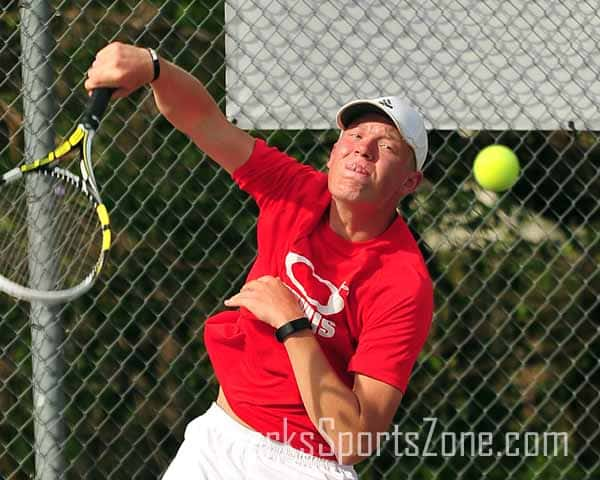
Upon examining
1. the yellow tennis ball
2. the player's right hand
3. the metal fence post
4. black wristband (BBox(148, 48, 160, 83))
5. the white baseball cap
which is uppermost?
the yellow tennis ball

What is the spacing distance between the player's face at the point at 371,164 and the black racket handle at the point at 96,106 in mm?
548

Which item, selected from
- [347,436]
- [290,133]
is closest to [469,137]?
[290,133]

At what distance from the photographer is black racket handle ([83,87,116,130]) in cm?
277

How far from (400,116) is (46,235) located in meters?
1.33

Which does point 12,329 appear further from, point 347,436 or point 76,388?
point 347,436

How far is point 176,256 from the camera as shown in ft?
14.1

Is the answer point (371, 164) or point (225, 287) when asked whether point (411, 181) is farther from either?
point (225, 287)

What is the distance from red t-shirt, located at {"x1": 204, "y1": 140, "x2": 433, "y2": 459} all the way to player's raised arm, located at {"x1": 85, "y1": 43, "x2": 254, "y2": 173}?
0.17m

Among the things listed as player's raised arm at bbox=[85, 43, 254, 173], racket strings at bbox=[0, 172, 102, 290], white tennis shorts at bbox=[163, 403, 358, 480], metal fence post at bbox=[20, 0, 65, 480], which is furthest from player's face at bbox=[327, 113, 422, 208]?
metal fence post at bbox=[20, 0, 65, 480]

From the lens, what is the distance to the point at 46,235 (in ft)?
12.5

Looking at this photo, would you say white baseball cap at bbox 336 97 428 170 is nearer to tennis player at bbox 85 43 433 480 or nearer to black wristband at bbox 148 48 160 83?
tennis player at bbox 85 43 433 480

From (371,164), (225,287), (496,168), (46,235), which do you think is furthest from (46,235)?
(496,168)

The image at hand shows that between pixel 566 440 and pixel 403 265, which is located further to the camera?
pixel 566 440

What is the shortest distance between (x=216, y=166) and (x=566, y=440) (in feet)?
5.14
